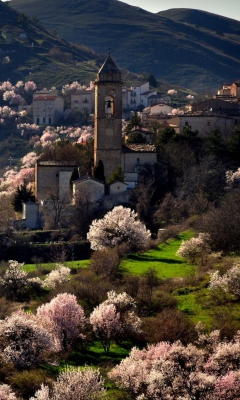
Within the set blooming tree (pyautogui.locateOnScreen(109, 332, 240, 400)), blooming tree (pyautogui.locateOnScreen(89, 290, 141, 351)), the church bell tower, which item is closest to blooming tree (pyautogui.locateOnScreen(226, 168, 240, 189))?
the church bell tower

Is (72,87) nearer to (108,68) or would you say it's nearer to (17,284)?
(108,68)

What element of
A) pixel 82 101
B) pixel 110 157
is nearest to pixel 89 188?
pixel 110 157

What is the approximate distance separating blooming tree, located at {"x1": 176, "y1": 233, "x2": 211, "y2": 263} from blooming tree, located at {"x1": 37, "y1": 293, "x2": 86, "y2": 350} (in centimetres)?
830

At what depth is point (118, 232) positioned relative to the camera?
165 ft

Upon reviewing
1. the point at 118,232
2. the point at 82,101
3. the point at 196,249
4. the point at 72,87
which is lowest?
the point at 118,232

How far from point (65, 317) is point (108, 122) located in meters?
21.3

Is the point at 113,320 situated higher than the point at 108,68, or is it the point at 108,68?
the point at 108,68

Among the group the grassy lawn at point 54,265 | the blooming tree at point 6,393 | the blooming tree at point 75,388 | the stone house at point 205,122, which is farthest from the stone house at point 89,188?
the blooming tree at point 6,393

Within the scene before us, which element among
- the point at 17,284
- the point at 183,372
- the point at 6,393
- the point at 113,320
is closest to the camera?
the point at 6,393

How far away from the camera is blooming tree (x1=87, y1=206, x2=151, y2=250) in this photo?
49688 mm

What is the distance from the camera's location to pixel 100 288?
40.4 m

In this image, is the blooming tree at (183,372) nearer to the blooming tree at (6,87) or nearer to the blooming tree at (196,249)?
the blooming tree at (196,249)

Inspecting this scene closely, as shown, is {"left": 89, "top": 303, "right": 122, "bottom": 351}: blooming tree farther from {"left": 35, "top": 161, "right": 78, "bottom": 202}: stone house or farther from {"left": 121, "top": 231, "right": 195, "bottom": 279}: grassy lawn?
{"left": 35, "top": 161, "right": 78, "bottom": 202}: stone house

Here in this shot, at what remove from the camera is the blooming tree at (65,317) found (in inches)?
1447
